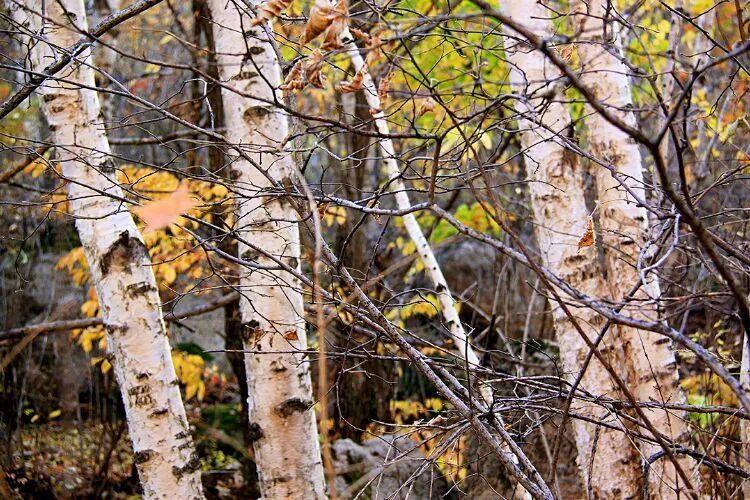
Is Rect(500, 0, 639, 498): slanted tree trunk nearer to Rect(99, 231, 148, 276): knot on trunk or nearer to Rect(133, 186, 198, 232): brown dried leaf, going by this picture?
Rect(99, 231, 148, 276): knot on trunk

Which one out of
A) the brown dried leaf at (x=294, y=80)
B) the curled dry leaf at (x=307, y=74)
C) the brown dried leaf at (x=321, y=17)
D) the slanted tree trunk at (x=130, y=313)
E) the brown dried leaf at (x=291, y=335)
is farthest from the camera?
the slanted tree trunk at (x=130, y=313)

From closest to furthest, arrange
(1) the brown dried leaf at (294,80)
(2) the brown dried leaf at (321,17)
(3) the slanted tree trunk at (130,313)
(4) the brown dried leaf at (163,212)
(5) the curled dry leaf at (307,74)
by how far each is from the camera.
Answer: (4) the brown dried leaf at (163,212) < (2) the brown dried leaf at (321,17) < (5) the curled dry leaf at (307,74) < (1) the brown dried leaf at (294,80) < (3) the slanted tree trunk at (130,313)

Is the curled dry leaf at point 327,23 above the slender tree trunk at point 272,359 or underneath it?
above

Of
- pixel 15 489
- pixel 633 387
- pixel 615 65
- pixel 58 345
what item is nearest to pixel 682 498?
pixel 633 387

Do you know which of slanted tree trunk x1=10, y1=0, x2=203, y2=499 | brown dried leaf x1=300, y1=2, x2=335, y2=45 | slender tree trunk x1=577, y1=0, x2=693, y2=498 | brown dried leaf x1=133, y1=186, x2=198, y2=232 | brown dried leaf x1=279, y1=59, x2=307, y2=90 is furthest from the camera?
slender tree trunk x1=577, y1=0, x2=693, y2=498

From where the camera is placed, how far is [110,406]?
740 cm

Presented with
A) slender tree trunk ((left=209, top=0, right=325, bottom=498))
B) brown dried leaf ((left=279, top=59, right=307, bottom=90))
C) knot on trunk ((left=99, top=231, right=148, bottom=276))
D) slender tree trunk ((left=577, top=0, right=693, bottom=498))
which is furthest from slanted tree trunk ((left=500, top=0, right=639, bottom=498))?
knot on trunk ((left=99, top=231, right=148, bottom=276))

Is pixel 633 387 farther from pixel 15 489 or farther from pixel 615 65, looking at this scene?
pixel 15 489

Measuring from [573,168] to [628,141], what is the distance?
1.00 feet

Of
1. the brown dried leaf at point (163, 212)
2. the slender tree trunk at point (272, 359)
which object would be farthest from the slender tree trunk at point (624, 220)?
the brown dried leaf at point (163, 212)

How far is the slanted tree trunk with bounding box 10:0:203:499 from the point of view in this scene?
2.74m

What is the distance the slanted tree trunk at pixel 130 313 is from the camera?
274cm

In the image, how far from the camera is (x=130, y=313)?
277 centimetres

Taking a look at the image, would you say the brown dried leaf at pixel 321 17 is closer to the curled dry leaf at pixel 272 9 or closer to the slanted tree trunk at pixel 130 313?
the curled dry leaf at pixel 272 9
